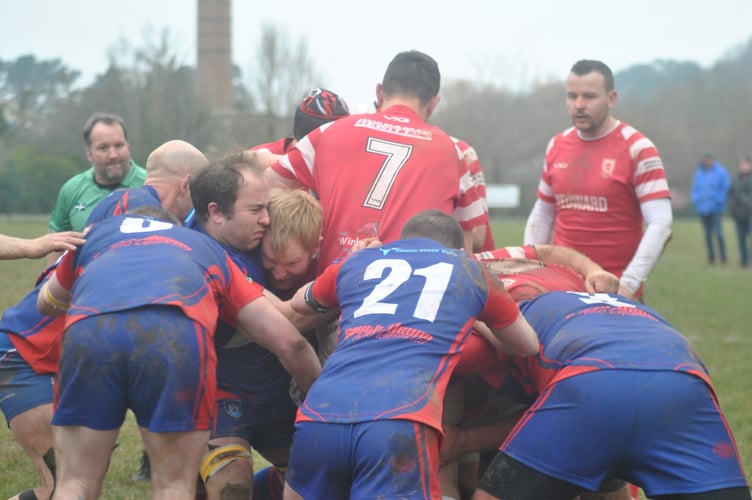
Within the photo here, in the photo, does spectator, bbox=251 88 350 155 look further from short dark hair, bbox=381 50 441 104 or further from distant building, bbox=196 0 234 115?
Result: distant building, bbox=196 0 234 115

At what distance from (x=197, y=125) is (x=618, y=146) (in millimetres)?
26355

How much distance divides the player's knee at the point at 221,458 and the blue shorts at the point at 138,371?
60cm

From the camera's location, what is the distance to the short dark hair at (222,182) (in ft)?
13.8

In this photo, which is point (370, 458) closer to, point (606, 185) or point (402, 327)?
point (402, 327)

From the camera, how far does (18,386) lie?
478cm

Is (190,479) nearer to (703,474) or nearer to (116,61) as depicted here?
(703,474)

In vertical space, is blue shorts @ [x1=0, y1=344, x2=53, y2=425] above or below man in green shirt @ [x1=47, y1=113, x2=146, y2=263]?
below

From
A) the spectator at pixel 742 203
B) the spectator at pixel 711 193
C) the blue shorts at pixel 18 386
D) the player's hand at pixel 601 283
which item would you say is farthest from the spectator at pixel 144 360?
the spectator at pixel 742 203

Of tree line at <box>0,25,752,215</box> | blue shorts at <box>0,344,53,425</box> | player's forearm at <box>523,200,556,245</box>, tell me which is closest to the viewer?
blue shorts at <box>0,344,53,425</box>

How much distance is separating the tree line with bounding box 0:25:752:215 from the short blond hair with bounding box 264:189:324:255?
55 cm

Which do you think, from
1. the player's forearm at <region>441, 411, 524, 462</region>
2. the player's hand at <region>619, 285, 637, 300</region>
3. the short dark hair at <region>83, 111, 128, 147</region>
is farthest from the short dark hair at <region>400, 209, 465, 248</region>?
the short dark hair at <region>83, 111, 128, 147</region>

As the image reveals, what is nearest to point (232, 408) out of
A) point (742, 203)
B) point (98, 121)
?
point (98, 121)

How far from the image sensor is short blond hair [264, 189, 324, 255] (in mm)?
4293

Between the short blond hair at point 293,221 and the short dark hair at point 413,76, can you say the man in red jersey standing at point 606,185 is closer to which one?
the short dark hair at point 413,76
